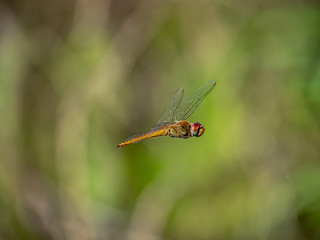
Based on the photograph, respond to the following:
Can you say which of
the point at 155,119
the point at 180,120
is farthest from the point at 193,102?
the point at 155,119

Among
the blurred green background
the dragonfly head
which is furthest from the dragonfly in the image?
the blurred green background

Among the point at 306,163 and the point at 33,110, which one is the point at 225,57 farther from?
the point at 33,110

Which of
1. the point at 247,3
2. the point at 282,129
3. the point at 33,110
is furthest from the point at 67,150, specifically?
the point at 247,3

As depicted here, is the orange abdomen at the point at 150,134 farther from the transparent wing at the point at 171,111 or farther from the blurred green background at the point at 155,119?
the blurred green background at the point at 155,119

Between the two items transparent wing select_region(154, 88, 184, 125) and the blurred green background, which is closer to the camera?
transparent wing select_region(154, 88, 184, 125)

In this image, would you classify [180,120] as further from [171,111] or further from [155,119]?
[155,119]

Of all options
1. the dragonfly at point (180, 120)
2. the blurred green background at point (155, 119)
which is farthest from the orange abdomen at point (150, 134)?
the blurred green background at point (155, 119)

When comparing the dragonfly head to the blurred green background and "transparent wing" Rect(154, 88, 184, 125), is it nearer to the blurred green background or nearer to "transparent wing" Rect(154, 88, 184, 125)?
"transparent wing" Rect(154, 88, 184, 125)
